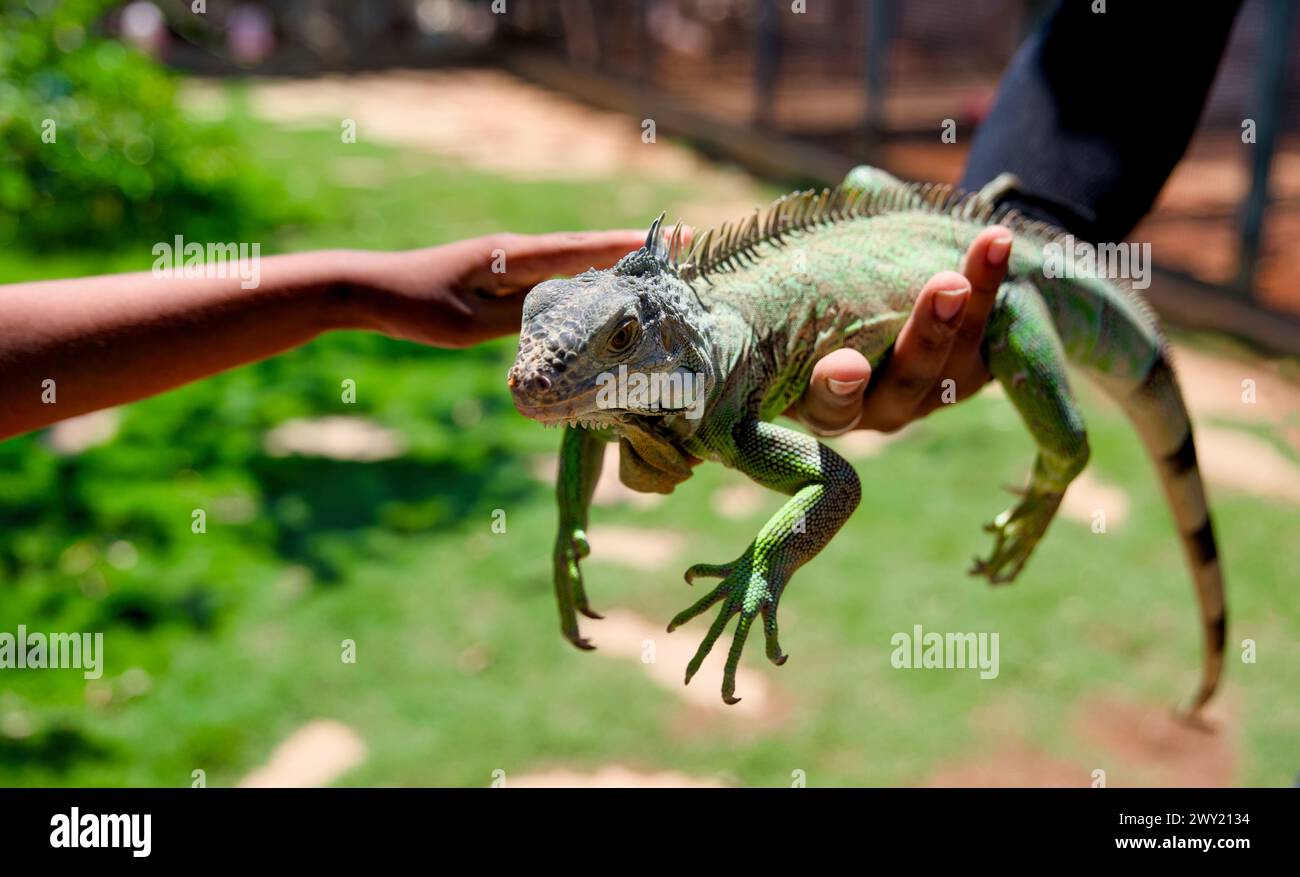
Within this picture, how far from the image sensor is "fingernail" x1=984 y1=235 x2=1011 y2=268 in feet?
8.08

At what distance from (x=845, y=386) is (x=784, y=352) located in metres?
0.16

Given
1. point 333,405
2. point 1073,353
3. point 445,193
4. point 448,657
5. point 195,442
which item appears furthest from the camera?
point 445,193

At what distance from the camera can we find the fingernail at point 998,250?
2463mm

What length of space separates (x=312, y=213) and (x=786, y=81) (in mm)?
4839

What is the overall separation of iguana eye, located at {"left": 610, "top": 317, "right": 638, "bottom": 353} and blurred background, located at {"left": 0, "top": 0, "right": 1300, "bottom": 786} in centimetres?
239

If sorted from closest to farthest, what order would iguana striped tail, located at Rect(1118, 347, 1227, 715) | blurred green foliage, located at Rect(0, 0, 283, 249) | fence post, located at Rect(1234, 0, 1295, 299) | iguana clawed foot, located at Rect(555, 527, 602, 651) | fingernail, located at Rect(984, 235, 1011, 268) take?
iguana clawed foot, located at Rect(555, 527, 602, 651), fingernail, located at Rect(984, 235, 1011, 268), iguana striped tail, located at Rect(1118, 347, 1227, 715), fence post, located at Rect(1234, 0, 1295, 299), blurred green foliage, located at Rect(0, 0, 283, 249)

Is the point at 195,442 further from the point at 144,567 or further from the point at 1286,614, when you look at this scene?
the point at 1286,614

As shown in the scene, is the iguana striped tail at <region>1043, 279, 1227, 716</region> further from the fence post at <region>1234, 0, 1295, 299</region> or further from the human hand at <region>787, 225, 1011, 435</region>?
the fence post at <region>1234, 0, 1295, 299</region>

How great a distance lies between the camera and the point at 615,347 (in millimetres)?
1875

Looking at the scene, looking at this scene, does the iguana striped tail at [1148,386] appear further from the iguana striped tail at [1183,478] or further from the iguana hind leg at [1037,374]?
the iguana hind leg at [1037,374]

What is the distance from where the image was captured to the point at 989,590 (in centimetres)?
497

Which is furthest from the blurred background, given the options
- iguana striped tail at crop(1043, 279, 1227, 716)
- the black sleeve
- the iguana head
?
the iguana head

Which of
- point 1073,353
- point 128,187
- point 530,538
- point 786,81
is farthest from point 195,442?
point 786,81

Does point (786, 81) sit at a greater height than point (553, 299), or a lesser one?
greater
